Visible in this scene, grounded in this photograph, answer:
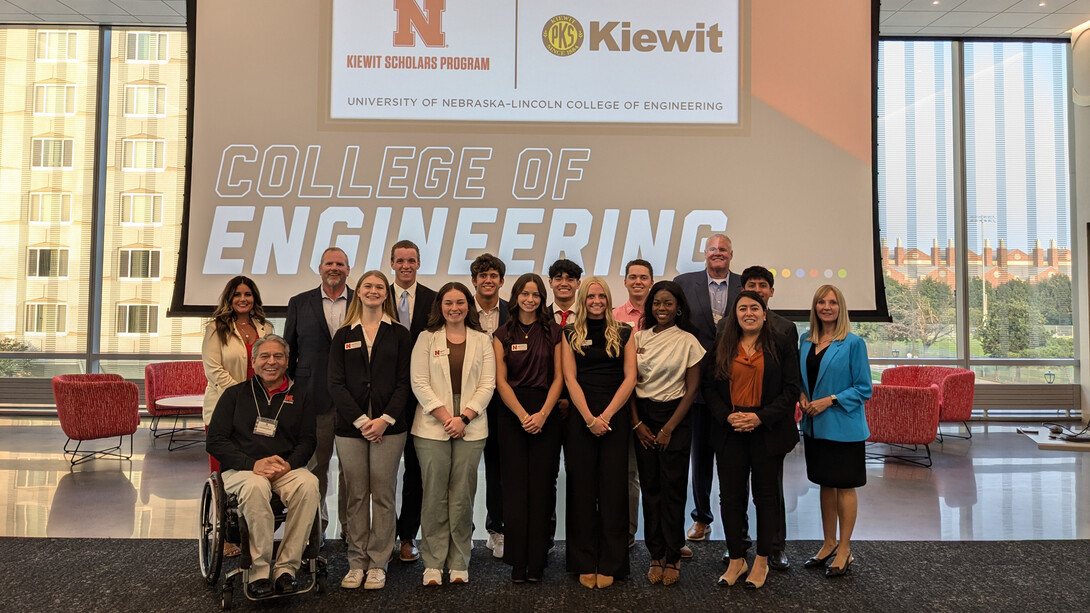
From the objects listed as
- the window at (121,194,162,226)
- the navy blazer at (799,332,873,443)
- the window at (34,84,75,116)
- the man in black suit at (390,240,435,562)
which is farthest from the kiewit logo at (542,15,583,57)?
the window at (34,84,75,116)

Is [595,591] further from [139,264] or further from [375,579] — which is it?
[139,264]

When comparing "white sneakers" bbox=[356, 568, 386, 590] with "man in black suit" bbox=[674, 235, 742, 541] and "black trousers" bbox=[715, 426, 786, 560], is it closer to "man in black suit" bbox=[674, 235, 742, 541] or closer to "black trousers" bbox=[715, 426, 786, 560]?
"black trousers" bbox=[715, 426, 786, 560]

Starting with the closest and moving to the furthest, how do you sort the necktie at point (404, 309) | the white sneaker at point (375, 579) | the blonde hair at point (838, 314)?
1. the white sneaker at point (375, 579)
2. the blonde hair at point (838, 314)
3. the necktie at point (404, 309)

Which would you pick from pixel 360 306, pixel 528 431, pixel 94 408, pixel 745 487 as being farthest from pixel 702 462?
pixel 94 408

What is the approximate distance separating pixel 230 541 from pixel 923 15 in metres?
8.08

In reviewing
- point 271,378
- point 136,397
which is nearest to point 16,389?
point 136,397

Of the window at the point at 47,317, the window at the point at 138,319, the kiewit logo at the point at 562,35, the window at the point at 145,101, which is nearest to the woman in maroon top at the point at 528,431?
the kiewit logo at the point at 562,35

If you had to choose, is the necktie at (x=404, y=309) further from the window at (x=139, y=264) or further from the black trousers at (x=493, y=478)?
the window at (x=139, y=264)

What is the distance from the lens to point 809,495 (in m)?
4.96

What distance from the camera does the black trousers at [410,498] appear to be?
3.58 m

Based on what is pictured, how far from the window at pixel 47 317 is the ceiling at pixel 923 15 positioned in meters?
3.23

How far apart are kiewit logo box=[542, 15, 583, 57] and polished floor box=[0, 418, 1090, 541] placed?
3408mm

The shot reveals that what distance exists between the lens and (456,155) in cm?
553

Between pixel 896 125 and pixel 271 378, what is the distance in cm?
771
